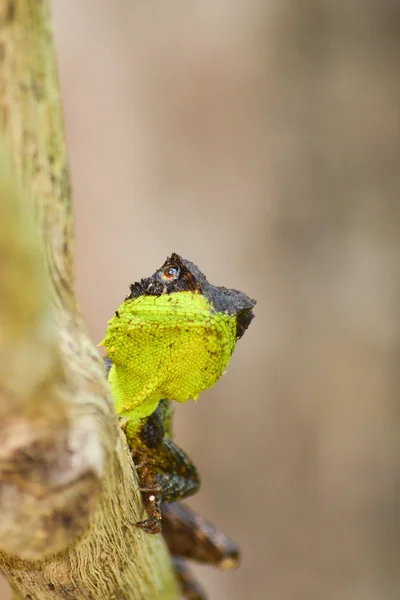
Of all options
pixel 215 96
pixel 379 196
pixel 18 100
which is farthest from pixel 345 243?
pixel 18 100

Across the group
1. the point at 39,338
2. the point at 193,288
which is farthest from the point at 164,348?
the point at 39,338

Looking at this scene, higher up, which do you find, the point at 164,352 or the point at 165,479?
the point at 164,352

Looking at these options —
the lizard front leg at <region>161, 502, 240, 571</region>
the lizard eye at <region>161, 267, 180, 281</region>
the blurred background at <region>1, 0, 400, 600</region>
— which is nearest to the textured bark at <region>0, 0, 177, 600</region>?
the lizard eye at <region>161, 267, 180, 281</region>

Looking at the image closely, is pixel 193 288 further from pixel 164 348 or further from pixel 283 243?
pixel 283 243

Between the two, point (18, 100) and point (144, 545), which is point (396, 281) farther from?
point (18, 100)

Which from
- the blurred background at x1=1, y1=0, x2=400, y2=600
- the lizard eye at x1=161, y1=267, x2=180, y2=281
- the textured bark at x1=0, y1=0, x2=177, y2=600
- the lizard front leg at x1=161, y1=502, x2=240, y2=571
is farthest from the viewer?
the blurred background at x1=1, y1=0, x2=400, y2=600

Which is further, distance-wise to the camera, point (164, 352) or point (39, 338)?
point (164, 352)

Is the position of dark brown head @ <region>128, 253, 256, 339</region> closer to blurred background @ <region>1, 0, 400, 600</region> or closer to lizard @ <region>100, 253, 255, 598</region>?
lizard @ <region>100, 253, 255, 598</region>
